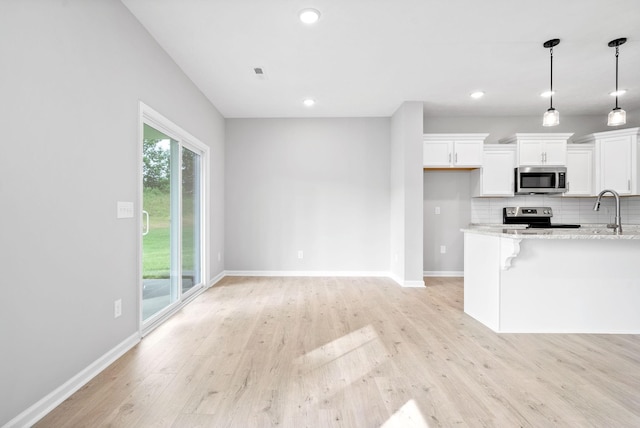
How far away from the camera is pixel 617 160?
4523mm

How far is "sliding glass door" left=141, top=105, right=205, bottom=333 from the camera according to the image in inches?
112

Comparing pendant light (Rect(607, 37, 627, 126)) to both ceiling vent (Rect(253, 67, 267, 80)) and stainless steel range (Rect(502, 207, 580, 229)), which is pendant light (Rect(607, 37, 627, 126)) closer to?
stainless steel range (Rect(502, 207, 580, 229))

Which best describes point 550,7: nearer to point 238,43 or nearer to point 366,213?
point 238,43

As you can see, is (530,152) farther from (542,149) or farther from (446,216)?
(446,216)

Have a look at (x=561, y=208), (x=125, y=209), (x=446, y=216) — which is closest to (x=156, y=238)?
(x=125, y=209)

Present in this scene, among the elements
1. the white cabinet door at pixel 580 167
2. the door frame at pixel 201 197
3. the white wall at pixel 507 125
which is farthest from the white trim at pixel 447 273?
the door frame at pixel 201 197

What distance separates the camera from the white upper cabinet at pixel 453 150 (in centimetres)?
466

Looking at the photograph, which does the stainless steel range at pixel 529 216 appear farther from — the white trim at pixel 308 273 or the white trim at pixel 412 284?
the white trim at pixel 308 273

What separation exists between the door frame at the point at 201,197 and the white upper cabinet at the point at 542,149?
4803 mm

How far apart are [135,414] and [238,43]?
3023 millimetres

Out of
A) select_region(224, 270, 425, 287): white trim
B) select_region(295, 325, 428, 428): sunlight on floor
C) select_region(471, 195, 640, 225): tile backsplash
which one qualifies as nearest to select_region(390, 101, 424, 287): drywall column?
select_region(224, 270, 425, 287): white trim

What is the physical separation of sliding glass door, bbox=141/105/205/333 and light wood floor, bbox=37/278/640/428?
1.09 feet

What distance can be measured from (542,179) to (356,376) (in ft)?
14.7

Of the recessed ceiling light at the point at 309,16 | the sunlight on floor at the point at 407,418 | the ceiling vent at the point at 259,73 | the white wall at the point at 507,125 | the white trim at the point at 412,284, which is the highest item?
the ceiling vent at the point at 259,73
